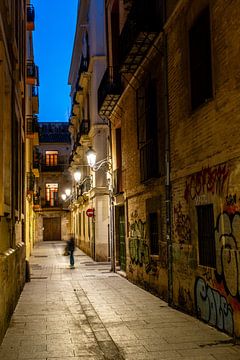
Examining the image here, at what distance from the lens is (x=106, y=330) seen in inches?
342

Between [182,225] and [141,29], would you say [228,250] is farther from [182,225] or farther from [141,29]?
[141,29]

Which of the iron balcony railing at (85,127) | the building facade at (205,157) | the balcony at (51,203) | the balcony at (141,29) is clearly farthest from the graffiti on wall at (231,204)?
the balcony at (51,203)

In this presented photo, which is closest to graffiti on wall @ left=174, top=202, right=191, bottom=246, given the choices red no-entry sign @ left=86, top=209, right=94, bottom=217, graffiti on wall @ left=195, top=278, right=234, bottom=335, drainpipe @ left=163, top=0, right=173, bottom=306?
drainpipe @ left=163, top=0, right=173, bottom=306

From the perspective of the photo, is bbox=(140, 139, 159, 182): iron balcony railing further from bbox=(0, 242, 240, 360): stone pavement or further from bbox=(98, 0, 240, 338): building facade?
bbox=(0, 242, 240, 360): stone pavement

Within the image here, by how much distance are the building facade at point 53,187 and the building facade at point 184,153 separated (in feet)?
123

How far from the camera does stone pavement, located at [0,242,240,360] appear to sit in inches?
280

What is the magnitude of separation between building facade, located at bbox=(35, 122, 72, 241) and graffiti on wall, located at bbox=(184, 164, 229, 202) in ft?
141

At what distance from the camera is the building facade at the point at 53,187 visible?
53.2 metres

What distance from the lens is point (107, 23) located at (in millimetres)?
19719

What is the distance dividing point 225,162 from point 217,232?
1229mm

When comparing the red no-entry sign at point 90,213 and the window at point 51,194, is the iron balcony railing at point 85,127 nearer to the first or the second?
the red no-entry sign at point 90,213

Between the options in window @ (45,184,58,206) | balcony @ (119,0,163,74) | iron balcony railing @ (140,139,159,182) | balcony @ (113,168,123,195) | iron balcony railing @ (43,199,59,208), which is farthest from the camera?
window @ (45,184,58,206)

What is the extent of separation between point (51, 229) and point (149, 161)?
42.6 metres

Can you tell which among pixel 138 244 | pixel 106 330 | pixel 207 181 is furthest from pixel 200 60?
pixel 138 244
